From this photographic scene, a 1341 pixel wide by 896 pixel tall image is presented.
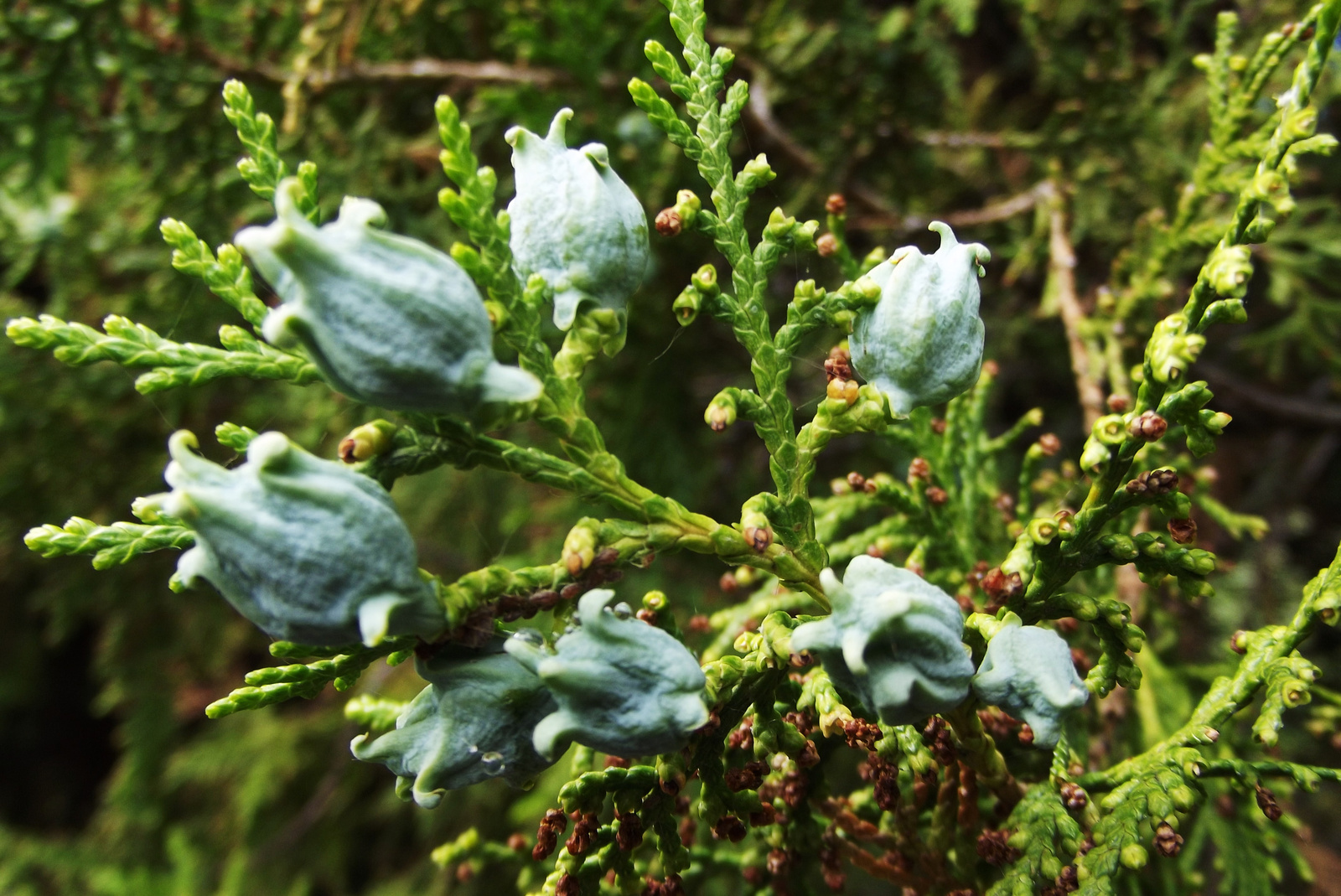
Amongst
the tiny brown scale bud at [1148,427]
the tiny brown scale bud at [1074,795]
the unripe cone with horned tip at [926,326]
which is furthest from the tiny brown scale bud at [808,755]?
the tiny brown scale bud at [1148,427]

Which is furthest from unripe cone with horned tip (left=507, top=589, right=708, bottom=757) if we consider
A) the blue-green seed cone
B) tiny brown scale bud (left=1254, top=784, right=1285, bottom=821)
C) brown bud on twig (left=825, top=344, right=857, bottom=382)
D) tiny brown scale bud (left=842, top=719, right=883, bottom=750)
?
tiny brown scale bud (left=1254, top=784, right=1285, bottom=821)

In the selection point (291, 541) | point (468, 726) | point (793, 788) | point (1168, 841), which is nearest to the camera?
point (291, 541)

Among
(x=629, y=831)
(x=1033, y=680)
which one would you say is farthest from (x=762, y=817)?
(x=1033, y=680)

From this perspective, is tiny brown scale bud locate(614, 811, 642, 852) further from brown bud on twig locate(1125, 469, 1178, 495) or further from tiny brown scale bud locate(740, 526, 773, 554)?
brown bud on twig locate(1125, 469, 1178, 495)

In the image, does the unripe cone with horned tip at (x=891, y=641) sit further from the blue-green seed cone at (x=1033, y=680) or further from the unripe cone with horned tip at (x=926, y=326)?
the unripe cone with horned tip at (x=926, y=326)

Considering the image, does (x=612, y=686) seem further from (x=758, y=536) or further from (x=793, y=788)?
(x=793, y=788)

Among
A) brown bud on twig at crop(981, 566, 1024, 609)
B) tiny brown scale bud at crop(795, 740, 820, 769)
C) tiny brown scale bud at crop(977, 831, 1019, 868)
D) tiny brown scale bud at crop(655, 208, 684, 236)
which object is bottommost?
tiny brown scale bud at crop(977, 831, 1019, 868)
